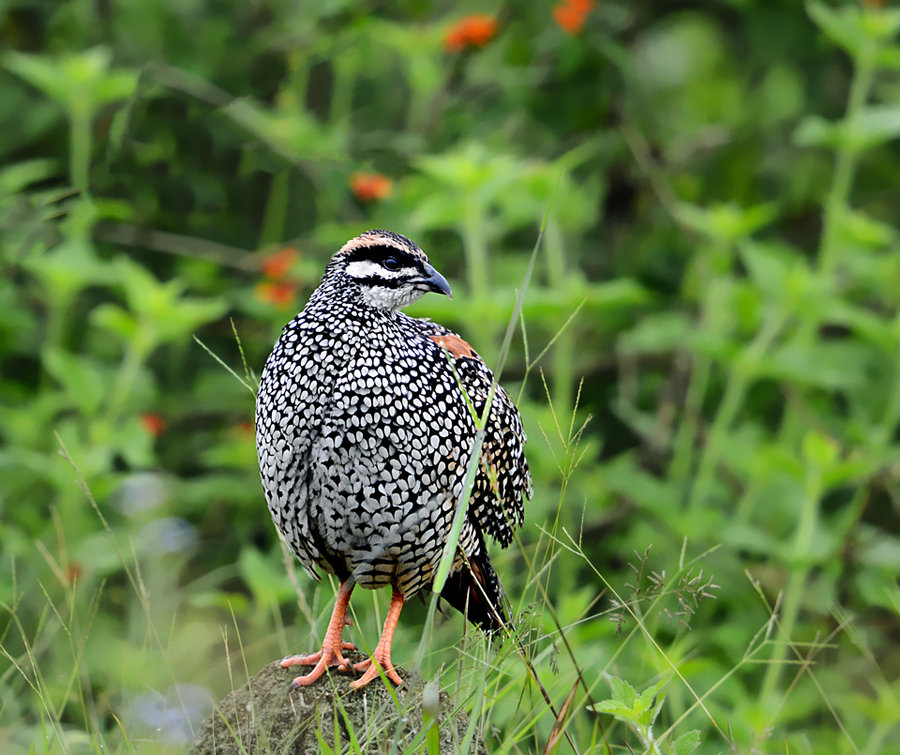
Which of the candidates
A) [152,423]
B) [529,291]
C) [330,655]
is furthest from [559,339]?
[330,655]

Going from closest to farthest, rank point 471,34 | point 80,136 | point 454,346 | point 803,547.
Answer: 1. point 454,346
2. point 803,547
3. point 80,136
4. point 471,34

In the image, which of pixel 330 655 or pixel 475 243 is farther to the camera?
pixel 475 243

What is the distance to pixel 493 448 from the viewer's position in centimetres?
337

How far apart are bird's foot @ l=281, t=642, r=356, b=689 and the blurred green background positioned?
900 mm

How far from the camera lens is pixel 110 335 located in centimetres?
799

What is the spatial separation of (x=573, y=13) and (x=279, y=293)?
251cm

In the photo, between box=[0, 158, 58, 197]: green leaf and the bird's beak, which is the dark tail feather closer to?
the bird's beak

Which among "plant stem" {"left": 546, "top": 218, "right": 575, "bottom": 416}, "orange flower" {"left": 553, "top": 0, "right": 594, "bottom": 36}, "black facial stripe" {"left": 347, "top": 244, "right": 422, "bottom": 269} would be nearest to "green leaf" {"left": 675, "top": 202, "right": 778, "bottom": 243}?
"plant stem" {"left": 546, "top": 218, "right": 575, "bottom": 416}

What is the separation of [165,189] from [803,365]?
3.77 m

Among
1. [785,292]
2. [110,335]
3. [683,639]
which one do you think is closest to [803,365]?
[785,292]

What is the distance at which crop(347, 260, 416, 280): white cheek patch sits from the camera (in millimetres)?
3273

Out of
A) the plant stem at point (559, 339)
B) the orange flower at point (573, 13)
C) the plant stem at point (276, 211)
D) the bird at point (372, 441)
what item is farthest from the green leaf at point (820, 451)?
the plant stem at point (276, 211)

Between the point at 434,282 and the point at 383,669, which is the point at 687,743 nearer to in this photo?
the point at 383,669

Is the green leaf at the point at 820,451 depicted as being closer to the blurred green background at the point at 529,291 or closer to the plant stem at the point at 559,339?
the blurred green background at the point at 529,291
